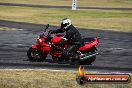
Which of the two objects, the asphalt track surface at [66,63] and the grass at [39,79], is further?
the asphalt track surface at [66,63]

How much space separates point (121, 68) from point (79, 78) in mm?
4910

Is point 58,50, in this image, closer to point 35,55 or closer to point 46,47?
point 46,47

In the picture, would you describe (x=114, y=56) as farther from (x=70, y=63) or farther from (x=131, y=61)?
(x=70, y=63)

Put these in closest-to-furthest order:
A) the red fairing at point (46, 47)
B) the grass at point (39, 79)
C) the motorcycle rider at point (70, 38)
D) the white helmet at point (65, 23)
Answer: the grass at point (39, 79)
the white helmet at point (65, 23)
the motorcycle rider at point (70, 38)
the red fairing at point (46, 47)

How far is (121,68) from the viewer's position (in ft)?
56.2

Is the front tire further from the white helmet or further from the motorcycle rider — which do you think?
the white helmet

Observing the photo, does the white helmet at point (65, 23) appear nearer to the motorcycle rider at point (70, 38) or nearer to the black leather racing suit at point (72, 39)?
the motorcycle rider at point (70, 38)

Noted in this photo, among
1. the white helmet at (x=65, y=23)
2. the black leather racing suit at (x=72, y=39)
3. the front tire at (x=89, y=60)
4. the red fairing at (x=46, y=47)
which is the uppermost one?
the white helmet at (x=65, y=23)

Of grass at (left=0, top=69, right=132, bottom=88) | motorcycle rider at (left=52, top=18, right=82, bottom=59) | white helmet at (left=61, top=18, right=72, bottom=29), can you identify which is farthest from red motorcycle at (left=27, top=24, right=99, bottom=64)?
grass at (left=0, top=69, right=132, bottom=88)

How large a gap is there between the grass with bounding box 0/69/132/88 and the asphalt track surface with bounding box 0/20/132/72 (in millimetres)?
1630

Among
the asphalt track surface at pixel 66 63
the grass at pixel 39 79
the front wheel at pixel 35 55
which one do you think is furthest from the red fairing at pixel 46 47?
the grass at pixel 39 79

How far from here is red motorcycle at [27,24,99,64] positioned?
17578 millimetres

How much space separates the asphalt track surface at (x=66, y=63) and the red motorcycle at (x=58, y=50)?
279mm

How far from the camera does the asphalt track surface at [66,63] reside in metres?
17.4
